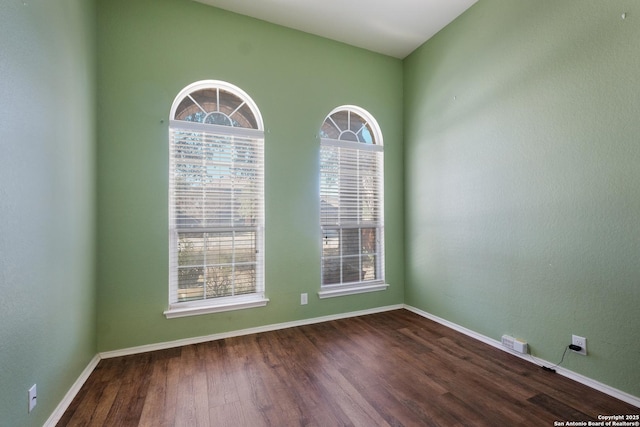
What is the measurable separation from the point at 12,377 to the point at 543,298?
136 inches

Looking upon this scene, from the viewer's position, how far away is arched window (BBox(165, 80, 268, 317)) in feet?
8.92

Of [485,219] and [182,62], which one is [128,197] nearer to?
[182,62]

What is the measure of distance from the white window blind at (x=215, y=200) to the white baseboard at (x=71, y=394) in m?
0.71

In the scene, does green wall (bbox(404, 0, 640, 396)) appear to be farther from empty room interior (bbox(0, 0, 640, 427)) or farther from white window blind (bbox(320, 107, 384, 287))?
white window blind (bbox(320, 107, 384, 287))

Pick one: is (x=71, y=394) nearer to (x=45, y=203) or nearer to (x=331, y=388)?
(x=45, y=203)

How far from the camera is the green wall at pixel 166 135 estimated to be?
248 cm

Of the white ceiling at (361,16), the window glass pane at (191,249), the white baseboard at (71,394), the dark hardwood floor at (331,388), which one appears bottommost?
the dark hardwood floor at (331,388)

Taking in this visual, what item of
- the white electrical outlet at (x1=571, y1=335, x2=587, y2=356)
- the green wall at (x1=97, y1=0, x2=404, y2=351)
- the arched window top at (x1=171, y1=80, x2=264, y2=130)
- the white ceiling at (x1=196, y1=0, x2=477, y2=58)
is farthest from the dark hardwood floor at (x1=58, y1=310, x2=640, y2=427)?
the white ceiling at (x1=196, y1=0, x2=477, y2=58)

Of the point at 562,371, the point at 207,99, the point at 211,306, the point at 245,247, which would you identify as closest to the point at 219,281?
the point at 211,306

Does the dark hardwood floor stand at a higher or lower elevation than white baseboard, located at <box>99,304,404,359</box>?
lower

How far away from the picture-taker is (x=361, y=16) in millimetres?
2955

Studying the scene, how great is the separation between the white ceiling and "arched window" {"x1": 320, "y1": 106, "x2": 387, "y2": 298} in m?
0.86

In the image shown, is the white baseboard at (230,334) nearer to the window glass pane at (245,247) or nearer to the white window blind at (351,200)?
the white window blind at (351,200)

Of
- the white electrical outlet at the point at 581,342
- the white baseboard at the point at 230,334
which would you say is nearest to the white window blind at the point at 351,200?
the white baseboard at the point at 230,334
